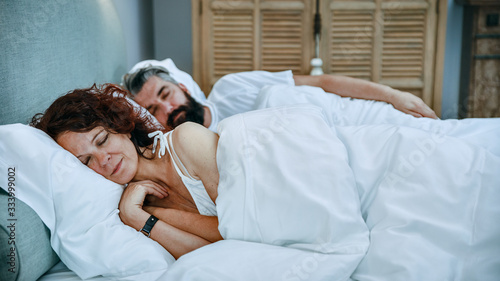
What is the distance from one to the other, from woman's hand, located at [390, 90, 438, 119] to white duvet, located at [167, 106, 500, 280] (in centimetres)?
69

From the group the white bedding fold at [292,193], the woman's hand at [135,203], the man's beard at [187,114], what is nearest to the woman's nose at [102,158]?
the woman's hand at [135,203]

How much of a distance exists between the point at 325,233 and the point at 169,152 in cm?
51

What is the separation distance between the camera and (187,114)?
195cm

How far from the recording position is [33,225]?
37.0 inches

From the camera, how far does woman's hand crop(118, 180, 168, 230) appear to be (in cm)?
111

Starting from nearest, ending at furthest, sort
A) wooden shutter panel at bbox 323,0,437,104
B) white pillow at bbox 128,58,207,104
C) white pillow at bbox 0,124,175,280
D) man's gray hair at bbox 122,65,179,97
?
white pillow at bbox 0,124,175,280 → man's gray hair at bbox 122,65,179,97 → white pillow at bbox 128,58,207,104 → wooden shutter panel at bbox 323,0,437,104

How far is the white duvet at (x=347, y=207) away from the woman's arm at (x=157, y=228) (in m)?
0.13

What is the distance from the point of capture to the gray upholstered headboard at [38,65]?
892 millimetres

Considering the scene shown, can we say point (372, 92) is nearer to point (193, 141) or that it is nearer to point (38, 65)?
point (193, 141)

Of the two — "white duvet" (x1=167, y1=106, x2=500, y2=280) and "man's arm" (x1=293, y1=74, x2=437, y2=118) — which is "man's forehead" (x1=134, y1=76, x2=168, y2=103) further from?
"white duvet" (x1=167, y1=106, x2=500, y2=280)

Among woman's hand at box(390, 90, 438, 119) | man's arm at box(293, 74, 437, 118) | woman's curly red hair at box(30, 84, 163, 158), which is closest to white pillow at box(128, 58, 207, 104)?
man's arm at box(293, 74, 437, 118)

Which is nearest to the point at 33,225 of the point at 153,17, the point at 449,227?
the point at 449,227

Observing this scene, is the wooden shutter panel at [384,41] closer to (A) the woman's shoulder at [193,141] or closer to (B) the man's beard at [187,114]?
(B) the man's beard at [187,114]

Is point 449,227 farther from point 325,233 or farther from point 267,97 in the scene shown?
point 267,97
